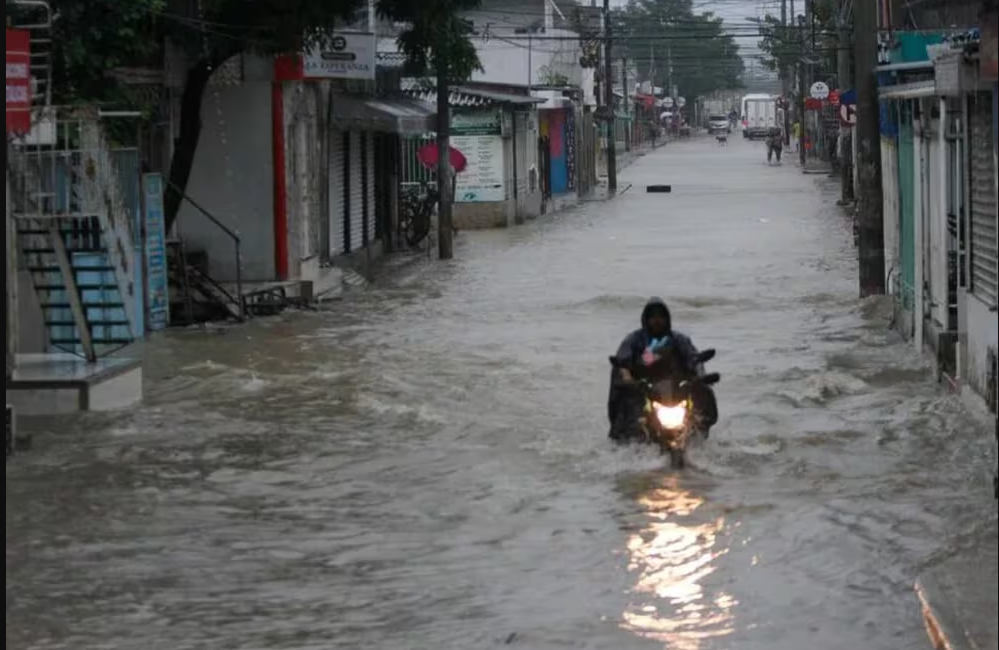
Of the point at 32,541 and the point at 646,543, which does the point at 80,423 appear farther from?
the point at 646,543

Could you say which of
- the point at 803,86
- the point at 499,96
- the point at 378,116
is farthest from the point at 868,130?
the point at 803,86

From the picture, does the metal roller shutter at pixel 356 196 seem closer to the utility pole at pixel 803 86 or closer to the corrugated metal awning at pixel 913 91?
the corrugated metal awning at pixel 913 91

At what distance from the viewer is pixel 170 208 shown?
75.9 feet

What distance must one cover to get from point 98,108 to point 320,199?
9.04 metres

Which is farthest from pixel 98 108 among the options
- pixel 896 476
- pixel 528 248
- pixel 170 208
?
pixel 528 248

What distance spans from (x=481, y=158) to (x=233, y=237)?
66.9 ft

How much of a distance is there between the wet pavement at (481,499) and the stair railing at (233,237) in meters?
0.85

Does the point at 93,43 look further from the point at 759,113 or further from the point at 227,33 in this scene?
the point at 759,113

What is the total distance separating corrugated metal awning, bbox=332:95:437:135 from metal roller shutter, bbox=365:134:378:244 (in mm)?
990

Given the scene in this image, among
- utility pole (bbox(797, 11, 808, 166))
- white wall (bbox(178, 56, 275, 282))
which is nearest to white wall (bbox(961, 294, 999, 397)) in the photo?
white wall (bbox(178, 56, 275, 282))

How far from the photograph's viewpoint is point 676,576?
32.6ft

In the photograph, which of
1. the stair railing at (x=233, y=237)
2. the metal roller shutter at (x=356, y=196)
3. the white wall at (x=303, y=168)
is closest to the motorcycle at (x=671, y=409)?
the stair railing at (x=233, y=237)

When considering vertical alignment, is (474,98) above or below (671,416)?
→ above

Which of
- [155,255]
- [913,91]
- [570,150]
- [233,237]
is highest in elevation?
[570,150]
